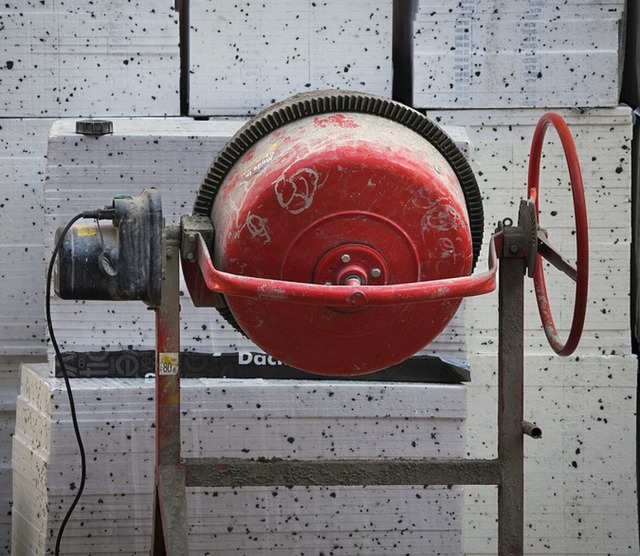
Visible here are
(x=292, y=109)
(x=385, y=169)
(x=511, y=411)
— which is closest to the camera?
(x=385, y=169)

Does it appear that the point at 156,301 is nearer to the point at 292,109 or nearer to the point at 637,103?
the point at 292,109

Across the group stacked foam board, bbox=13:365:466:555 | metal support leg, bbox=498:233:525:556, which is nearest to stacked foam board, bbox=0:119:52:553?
stacked foam board, bbox=13:365:466:555

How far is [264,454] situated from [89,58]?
1.31 meters

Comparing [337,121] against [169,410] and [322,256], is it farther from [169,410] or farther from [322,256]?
[169,410]

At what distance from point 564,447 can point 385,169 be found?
5.37ft

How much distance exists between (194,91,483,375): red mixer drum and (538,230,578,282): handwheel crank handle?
23cm

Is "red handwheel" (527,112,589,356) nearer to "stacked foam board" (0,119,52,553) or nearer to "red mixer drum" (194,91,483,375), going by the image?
"red mixer drum" (194,91,483,375)

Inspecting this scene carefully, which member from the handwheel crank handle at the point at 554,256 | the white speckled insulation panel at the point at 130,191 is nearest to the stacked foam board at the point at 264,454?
the white speckled insulation panel at the point at 130,191

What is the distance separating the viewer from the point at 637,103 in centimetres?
390

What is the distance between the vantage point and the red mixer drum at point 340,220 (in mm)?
2434

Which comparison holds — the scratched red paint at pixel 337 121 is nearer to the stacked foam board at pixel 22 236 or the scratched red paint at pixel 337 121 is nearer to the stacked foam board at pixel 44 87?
the stacked foam board at pixel 44 87

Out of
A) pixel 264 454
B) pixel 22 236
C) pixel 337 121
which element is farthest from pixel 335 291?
pixel 22 236

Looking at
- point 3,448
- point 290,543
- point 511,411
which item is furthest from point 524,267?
point 3,448

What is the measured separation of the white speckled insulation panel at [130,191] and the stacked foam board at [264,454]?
A: 12cm
